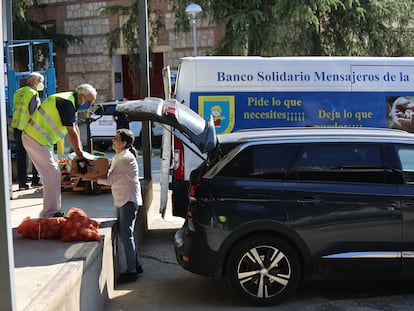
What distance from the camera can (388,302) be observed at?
5367 millimetres

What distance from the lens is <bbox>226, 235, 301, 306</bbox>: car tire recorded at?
5191 mm

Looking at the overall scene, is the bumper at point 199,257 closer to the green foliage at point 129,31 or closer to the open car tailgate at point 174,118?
the open car tailgate at point 174,118

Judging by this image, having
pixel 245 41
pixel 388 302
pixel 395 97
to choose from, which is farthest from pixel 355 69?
pixel 245 41

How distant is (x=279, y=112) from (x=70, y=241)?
11.8ft

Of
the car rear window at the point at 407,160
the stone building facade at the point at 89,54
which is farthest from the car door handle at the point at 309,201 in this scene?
the stone building facade at the point at 89,54

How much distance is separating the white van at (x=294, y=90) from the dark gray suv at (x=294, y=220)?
233 cm

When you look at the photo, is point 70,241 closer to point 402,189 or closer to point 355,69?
point 402,189

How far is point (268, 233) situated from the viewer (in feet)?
17.1

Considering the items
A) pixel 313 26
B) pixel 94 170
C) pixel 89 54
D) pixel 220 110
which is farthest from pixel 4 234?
pixel 89 54

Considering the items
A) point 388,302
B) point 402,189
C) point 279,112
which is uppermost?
point 279,112

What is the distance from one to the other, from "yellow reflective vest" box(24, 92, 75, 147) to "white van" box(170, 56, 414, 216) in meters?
1.81

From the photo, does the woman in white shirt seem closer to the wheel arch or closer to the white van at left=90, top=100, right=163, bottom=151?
the wheel arch

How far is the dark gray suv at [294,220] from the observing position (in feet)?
16.9

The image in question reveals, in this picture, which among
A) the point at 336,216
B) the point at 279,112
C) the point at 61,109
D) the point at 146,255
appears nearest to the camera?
the point at 336,216
